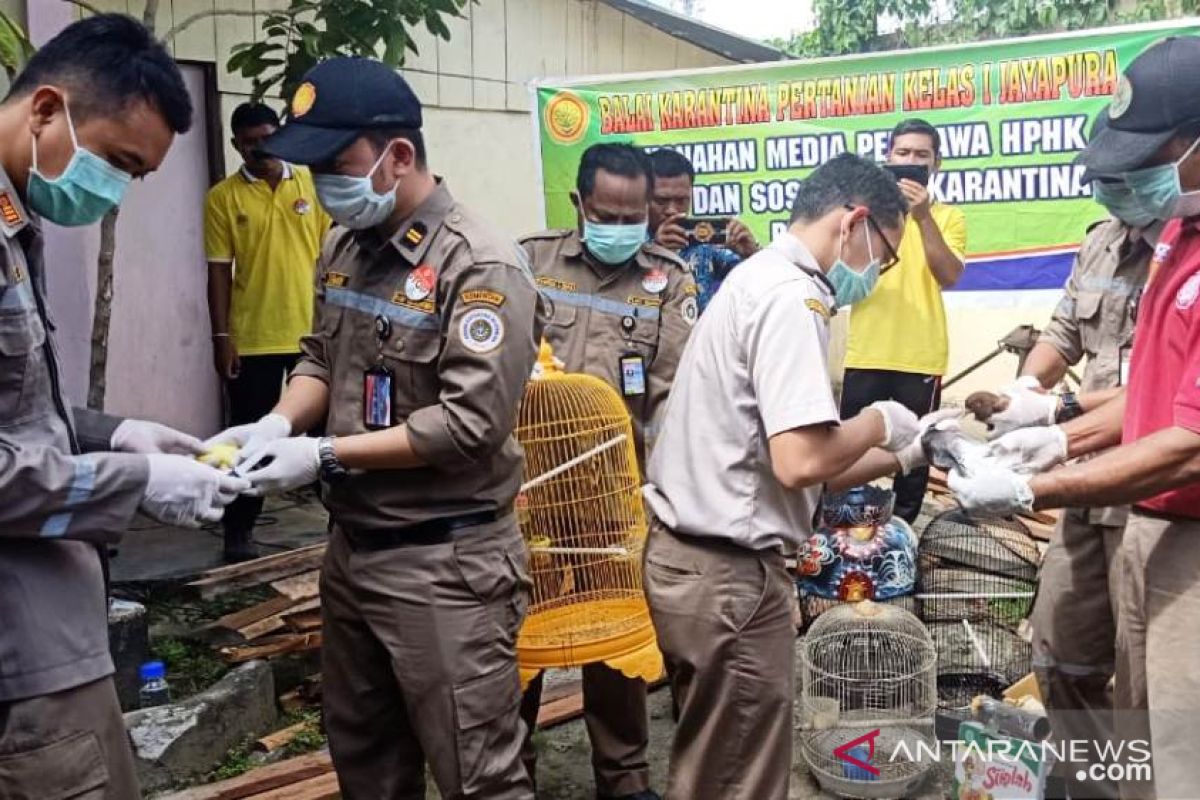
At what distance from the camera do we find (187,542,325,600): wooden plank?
210 inches

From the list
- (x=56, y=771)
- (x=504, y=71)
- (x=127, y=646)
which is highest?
(x=504, y=71)

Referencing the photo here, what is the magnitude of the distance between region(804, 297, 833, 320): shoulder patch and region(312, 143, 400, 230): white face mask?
42.0 inches

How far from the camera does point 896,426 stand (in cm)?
292

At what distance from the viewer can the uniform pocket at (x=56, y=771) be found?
2181 millimetres

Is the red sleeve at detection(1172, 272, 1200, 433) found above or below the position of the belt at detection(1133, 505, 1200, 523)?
above

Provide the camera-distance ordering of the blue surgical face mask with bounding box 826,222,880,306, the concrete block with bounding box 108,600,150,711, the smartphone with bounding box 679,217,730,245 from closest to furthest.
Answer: the blue surgical face mask with bounding box 826,222,880,306, the concrete block with bounding box 108,600,150,711, the smartphone with bounding box 679,217,730,245

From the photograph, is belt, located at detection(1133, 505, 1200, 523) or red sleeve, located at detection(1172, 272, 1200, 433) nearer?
red sleeve, located at detection(1172, 272, 1200, 433)

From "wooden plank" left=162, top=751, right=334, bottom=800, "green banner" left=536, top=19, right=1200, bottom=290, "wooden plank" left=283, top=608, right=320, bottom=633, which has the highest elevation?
"green banner" left=536, top=19, right=1200, bottom=290

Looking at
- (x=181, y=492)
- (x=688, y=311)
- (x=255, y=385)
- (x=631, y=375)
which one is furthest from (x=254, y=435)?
(x=255, y=385)

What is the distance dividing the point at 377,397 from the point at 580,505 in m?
1.38

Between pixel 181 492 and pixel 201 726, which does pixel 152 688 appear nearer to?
pixel 201 726

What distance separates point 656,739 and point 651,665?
1.05m

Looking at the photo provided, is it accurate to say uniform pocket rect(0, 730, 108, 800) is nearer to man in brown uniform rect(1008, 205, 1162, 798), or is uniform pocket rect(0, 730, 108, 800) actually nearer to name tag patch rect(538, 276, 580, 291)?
name tag patch rect(538, 276, 580, 291)

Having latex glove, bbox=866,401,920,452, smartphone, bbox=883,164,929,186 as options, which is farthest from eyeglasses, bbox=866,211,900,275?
smartphone, bbox=883,164,929,186
